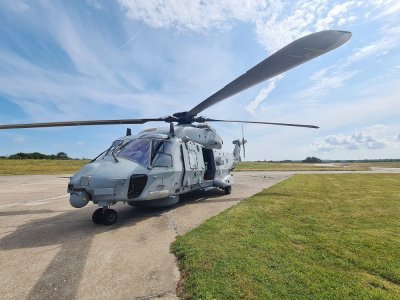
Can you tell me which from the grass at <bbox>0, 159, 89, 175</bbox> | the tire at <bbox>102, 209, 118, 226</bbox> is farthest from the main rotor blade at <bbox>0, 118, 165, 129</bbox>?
the grass at <bbox>0, 159, 89, 175</bbox>

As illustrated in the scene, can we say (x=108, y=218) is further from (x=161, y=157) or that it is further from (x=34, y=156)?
(x=34, y=156)

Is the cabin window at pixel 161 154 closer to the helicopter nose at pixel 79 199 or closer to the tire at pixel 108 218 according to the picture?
the tire at pixel 108 218

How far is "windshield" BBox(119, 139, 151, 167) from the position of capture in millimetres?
7922

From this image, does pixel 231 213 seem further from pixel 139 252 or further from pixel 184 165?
pixel 139 252

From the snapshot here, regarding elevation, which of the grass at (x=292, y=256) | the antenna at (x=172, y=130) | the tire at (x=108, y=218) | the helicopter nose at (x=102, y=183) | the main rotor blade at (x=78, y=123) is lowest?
the grass at (x=292, y=256)

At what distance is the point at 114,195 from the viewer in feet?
22.4

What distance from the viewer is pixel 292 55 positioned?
614cm

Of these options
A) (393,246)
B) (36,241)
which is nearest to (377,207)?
(393,246)

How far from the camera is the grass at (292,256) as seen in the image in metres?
3.48

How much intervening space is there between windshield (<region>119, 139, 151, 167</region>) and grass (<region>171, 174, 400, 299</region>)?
2.64 meters

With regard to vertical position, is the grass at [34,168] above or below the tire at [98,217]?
above

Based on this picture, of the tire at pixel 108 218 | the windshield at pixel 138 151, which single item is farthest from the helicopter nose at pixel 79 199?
the windshield at pixel 138 151

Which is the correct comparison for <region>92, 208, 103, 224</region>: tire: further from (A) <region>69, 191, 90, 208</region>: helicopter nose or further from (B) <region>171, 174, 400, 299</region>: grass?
(B) <region>171, 174, 400, 299</region>: grass

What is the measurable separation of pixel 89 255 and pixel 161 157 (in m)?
4.09
